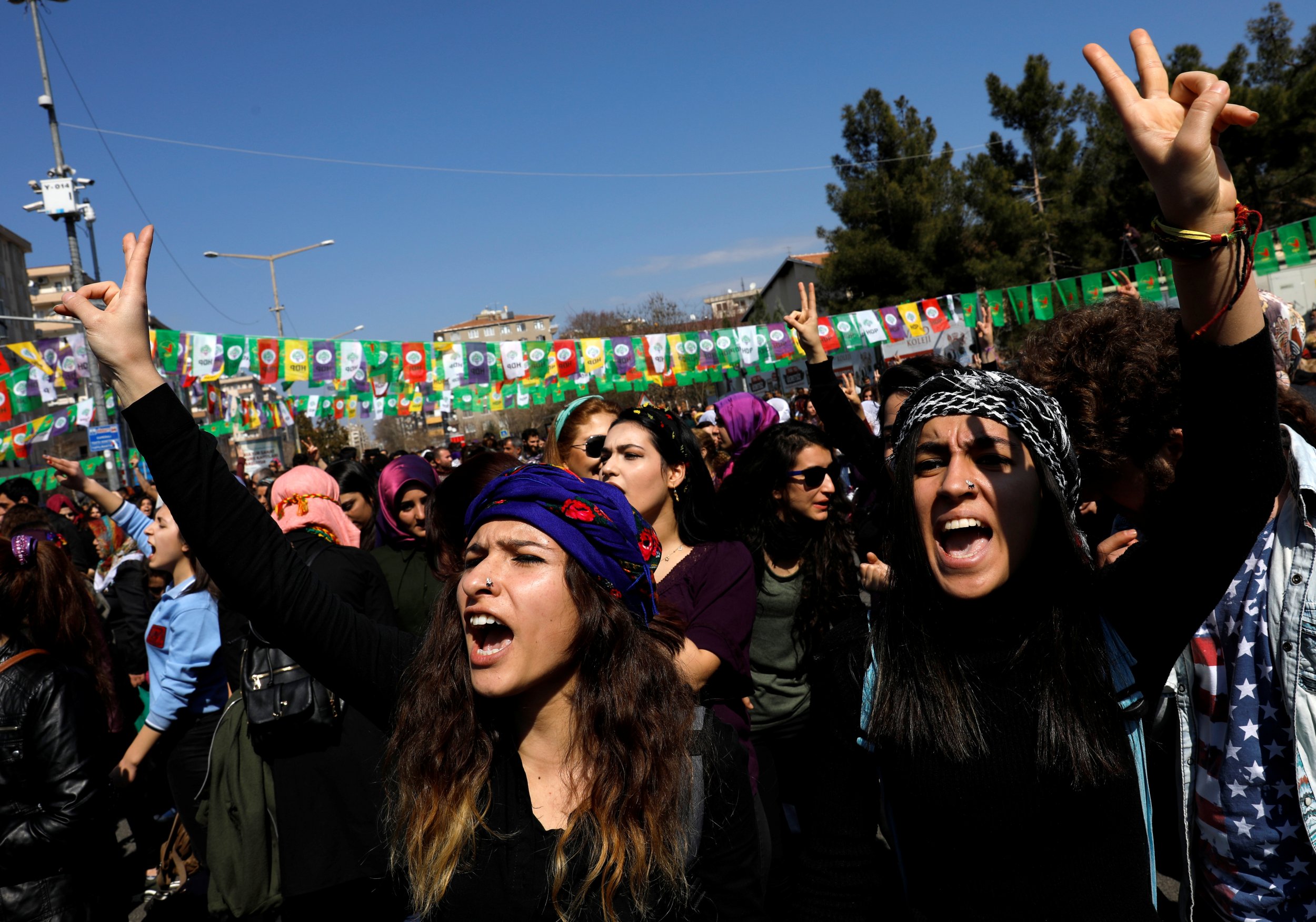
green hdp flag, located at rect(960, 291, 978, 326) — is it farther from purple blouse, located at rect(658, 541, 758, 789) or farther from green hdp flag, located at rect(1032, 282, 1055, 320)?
purple blouse, located at rect(658, 541, 758, 789)

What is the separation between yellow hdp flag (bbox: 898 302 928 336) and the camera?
18734 millimetres

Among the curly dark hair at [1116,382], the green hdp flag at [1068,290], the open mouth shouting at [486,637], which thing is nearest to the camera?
the open mouth shouting at [486,637]

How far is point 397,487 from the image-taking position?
4.77m

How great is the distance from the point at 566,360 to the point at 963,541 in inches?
653

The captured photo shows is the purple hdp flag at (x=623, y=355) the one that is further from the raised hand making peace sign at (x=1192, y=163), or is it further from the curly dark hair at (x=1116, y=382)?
the raised hand making peace sign at (x=1192, y=163)

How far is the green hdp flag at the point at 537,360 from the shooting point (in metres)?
17.5

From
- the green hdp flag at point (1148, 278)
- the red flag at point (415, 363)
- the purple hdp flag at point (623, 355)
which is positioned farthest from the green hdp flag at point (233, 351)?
the green hdp flag at point (1148, 278)

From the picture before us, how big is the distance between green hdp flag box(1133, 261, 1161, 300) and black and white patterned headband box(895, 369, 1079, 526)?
1809cm

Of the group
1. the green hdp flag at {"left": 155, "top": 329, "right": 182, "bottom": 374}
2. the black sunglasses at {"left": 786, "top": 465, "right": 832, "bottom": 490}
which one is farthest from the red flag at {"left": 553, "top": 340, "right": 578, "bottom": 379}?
the black sunglasses at {"left": 786, "top": 465, "right": 832, "bottom": 490}

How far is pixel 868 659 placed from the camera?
1814 millimetres

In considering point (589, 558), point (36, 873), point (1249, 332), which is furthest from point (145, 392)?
point (36, 873)

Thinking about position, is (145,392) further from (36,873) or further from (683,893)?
(36,873)

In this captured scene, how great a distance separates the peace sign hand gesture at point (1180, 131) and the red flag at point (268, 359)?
14.9 meters

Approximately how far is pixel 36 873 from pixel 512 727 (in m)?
2.23
